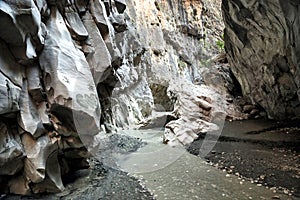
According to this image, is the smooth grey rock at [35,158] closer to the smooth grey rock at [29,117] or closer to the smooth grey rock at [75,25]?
the smooth grey rock at [29,117]

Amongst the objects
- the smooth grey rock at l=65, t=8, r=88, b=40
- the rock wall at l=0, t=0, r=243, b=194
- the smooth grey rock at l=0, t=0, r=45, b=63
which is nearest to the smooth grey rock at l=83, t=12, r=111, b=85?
the rock wall at l=0, t=0, r=243, b=194

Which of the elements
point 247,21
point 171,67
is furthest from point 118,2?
point 171,67

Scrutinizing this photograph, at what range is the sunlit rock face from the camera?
8.83m

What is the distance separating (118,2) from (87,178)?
8.90 m

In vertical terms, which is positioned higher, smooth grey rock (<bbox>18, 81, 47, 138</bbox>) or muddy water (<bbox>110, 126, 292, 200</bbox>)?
smooth grey rock (<bbox>18, 81, 47, 138</bbox>)

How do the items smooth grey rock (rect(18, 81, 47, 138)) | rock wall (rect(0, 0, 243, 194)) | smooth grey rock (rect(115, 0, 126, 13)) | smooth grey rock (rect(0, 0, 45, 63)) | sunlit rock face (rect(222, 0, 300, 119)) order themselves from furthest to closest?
smooth grey rock (rect(115, 0, 126, 13)) → sunlit rock face (rect(222, 0, 300, 119)) → smooth grey rock (rect(18, 81, 47, 138)) → rock wall (rect(0, 0, 243, 194)) → smooth grey rock (rect(0, 0, 45, 63))

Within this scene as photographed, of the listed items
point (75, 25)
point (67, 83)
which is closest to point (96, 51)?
point (75, 25)

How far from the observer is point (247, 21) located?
12.3 meters

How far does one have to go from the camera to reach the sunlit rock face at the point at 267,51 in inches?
348

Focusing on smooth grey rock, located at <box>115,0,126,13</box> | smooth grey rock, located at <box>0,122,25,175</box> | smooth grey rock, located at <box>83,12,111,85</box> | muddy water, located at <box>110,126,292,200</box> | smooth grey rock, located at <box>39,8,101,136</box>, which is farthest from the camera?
smooth grey rock, located at <box>115,0,126,13</box>

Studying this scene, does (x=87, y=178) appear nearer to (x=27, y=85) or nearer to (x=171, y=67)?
(x=27, y=85)

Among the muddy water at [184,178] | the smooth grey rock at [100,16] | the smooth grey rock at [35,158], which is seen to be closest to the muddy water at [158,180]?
the muddy water at [184,178]

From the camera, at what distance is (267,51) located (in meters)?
13.2

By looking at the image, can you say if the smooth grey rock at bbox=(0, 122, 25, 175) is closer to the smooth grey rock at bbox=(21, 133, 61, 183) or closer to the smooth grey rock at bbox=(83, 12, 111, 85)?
the smooth grey rock at bbox=(21, 133, 61, 183)
